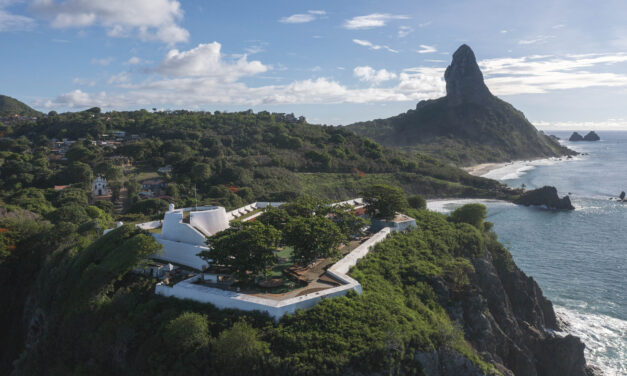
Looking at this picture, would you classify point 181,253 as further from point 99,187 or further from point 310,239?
point 99,187

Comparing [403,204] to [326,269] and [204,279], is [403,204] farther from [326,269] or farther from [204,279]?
[204,279]

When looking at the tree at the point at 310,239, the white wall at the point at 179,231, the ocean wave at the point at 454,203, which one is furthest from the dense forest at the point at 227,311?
the ocean wave at the point at 454,203

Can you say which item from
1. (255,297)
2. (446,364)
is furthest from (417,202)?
(255,297)

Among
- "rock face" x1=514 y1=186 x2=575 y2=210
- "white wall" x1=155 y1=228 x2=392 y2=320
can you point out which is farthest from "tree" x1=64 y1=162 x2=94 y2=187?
"rock face" x1=514 y1=186 x2=575 y2=210

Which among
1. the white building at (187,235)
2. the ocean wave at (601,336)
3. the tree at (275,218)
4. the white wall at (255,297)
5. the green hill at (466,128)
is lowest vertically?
the ocean wave at (601,336)

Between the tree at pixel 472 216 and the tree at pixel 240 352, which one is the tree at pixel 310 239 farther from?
the tree at pixel 472 216
